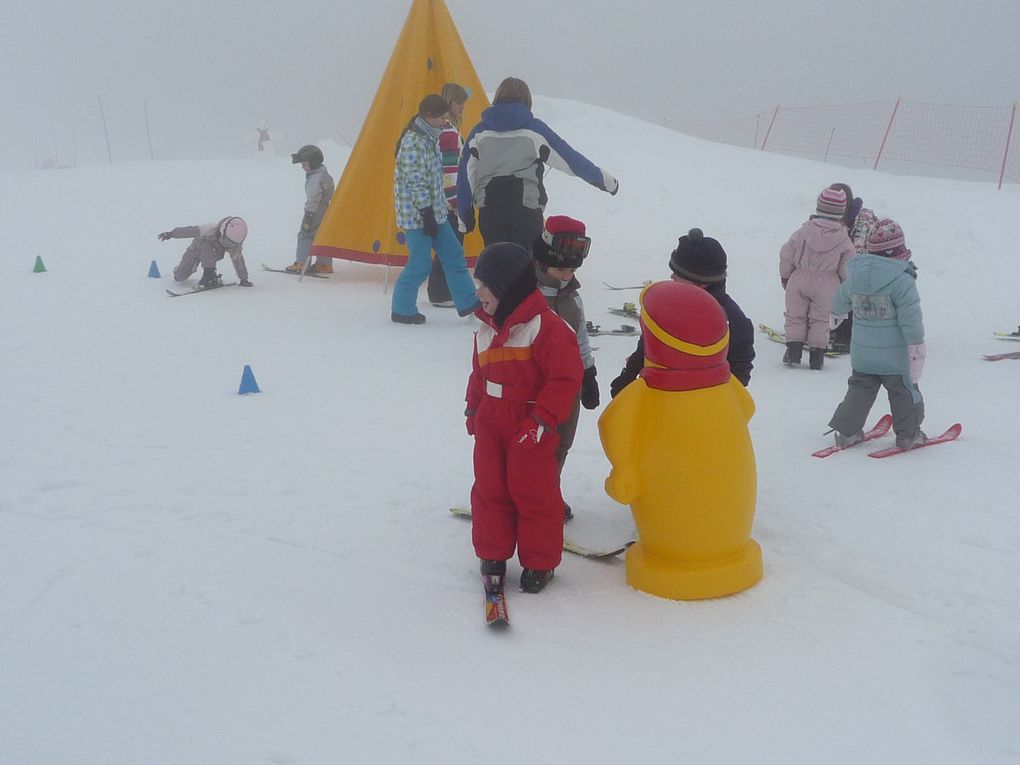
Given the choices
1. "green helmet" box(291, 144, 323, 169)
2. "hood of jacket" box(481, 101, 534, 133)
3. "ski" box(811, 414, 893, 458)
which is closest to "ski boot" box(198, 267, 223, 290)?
"green helmet" box(291, 144, 323, 169)

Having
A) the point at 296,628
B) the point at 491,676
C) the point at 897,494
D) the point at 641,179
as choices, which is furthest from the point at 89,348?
the point at 641,179

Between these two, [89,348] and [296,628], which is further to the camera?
[89,348]

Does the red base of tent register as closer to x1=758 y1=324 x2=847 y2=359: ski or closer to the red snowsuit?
x1=758 y1=324 x2=847 y2=359: ski

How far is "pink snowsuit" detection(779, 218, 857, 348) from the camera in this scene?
21.4 ft

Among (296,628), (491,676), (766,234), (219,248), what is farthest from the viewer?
(766,234)

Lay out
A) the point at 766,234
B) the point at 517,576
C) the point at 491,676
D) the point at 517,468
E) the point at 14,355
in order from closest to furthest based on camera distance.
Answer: the point at 491,676
the point at 517,468
the point at 517,576
the point at 14,355
the point at 766,234

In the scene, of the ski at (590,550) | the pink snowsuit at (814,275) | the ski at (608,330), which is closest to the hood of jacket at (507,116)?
the ski at (608,330)

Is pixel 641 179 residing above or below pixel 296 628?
above

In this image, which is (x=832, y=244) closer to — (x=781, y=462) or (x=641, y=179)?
(x=781, y=462)

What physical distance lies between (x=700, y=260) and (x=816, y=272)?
11.8 feet

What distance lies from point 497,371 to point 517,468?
366mm

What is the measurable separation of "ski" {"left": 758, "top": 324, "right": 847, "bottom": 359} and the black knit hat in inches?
188

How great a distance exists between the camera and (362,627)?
9.60ft

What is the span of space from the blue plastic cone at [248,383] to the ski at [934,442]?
3.82m
